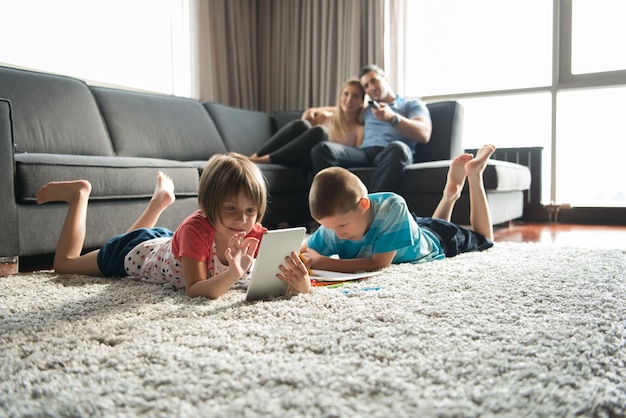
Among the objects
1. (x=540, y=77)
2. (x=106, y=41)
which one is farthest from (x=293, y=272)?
(x=540, y=77)

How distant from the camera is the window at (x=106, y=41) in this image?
3113 mm

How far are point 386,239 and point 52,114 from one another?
181cm

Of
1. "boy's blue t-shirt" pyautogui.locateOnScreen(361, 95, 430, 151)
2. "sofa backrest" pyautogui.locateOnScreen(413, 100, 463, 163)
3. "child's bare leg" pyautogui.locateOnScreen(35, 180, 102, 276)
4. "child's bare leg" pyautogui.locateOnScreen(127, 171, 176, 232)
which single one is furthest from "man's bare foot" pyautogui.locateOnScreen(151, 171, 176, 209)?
"sofa backrest" pyautogui.locateOnScreen(413, 100, 463, 163)

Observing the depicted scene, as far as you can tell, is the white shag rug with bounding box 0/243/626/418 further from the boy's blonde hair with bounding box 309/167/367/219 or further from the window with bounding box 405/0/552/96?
the window with bounding box 405/0/552/96

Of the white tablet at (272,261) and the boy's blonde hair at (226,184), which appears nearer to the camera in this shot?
the white tablet at (272,261)

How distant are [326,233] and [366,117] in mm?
1808

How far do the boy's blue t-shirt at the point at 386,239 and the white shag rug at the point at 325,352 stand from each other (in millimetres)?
241

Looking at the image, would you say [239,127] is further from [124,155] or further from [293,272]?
[293,272]

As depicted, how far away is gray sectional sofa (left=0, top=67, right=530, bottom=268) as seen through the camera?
5.94 feet

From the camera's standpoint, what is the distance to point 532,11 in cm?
402

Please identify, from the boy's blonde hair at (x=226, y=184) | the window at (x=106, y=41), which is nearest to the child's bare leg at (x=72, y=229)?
the boy's blonde hair at (x=226, y=184)

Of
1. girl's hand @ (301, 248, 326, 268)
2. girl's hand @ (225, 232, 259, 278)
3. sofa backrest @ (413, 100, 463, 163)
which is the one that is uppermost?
sofa backrest @ (413, 100, 463, 163)

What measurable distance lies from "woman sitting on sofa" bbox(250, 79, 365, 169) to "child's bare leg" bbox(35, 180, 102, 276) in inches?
58.5

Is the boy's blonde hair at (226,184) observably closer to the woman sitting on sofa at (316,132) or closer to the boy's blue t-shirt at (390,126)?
the woman sitting on sofa at (316,132)
